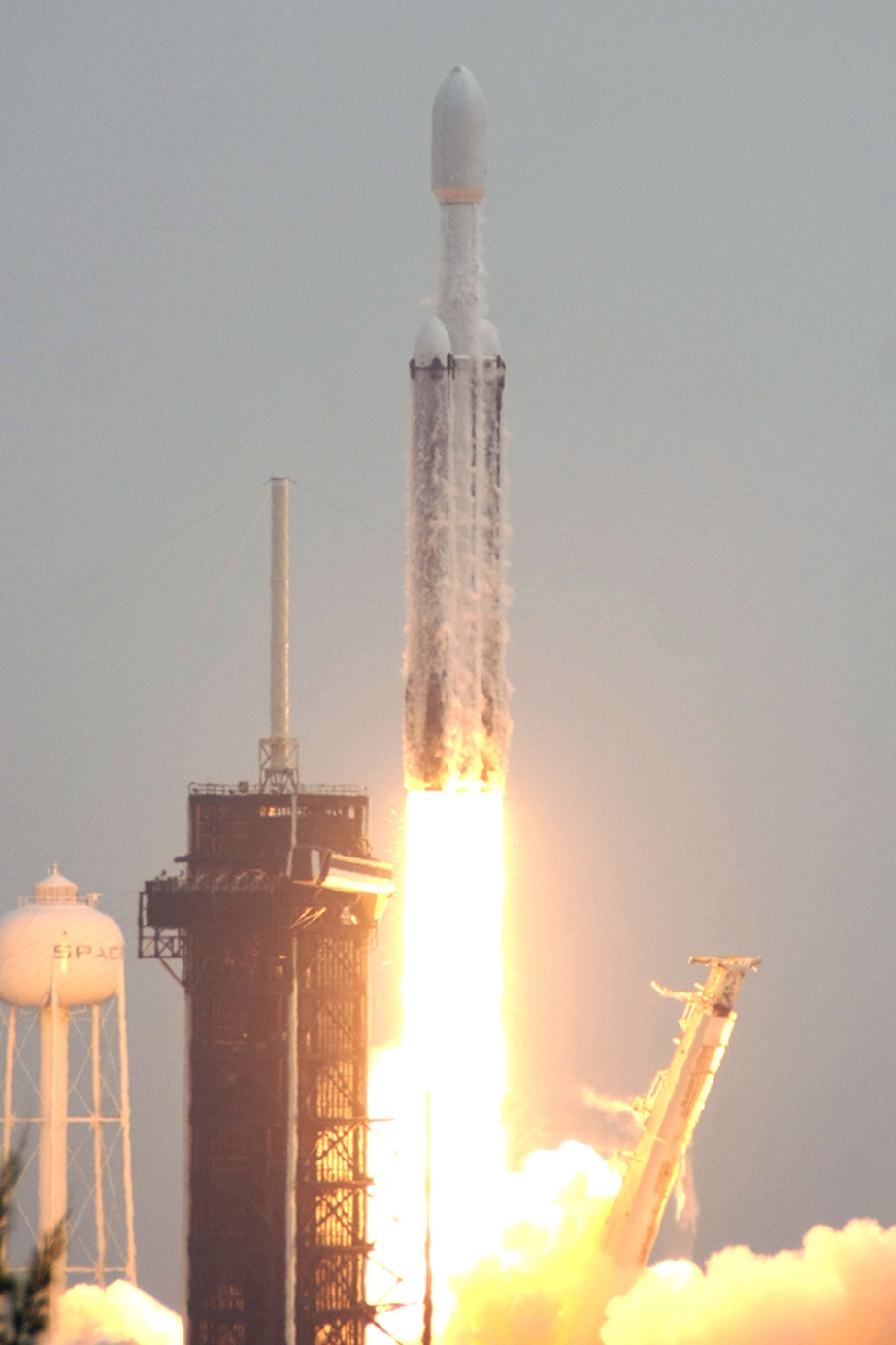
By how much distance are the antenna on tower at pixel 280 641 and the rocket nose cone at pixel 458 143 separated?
1428cm

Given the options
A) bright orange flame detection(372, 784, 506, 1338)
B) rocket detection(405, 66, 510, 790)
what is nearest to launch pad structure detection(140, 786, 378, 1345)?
bright orange flame detection(372, 784, 506, 1338)

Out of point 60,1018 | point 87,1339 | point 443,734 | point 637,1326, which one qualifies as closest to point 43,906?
point 60,1018

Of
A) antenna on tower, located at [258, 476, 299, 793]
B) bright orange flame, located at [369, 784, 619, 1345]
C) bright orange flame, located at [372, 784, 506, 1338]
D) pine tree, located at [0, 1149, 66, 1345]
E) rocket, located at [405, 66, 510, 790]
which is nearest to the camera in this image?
pine tree, located at [0, 1149, 66, 1345]

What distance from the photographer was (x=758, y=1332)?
71625 mm

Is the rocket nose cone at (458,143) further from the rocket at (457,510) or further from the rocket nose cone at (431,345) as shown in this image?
the rocket nose cone at (431,345)

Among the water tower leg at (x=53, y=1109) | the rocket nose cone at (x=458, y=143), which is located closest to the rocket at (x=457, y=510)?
the rocket nose cone at (x=458, y=143)

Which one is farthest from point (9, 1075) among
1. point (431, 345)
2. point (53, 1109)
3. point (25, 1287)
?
point (25, 1287)

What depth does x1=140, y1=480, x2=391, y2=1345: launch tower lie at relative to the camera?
7681 cm

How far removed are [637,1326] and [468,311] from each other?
24.1m

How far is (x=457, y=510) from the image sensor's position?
250ft

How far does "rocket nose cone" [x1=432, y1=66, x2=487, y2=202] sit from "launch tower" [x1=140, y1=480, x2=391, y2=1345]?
52.9 feet

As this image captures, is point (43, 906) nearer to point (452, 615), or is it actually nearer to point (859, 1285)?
point (452, 615)

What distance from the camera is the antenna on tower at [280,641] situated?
279ft

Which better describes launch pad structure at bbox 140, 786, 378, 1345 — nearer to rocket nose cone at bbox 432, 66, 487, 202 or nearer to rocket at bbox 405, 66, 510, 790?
rocket at bbox 405, 66, 510, 790
